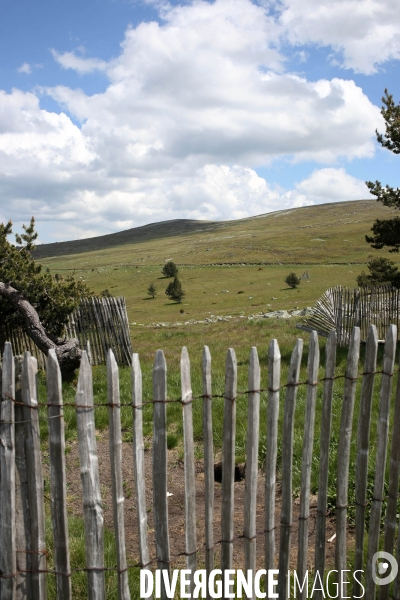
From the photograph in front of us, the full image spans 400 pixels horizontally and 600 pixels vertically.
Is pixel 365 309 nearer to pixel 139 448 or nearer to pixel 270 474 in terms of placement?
pixel 270 474

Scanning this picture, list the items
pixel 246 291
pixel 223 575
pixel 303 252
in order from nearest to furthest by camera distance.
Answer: pixel 223 575 → pixel 246 291 → pixel 303 252

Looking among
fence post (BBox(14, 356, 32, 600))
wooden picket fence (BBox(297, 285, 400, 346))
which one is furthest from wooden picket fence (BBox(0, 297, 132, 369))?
fence post (BBox(14, 356, 32, 600))

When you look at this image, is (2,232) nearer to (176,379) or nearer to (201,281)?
(176,379)

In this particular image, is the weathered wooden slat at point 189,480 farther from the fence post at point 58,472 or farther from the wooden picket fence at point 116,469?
the fence post at point 58,472

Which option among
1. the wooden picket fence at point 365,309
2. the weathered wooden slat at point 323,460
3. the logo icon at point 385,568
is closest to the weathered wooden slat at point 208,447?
the weathered wooden slat at point 323,460

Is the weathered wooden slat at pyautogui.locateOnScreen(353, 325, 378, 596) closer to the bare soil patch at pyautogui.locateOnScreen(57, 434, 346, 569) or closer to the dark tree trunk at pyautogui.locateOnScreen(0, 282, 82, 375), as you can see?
the bare soil patch at pyautogui.locateOnScreen(57, 434, 346, 569)

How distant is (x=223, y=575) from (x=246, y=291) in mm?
42271

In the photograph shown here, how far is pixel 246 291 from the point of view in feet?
149

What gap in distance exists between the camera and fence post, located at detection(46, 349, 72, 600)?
295 cm

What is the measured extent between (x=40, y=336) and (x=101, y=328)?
99.9 inches

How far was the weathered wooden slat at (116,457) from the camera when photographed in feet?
9.70

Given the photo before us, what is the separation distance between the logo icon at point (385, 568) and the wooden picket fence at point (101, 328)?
31.8 ft

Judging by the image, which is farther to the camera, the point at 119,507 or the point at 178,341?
the point at 178,341

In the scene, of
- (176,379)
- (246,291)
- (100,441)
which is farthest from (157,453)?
(246,291)
